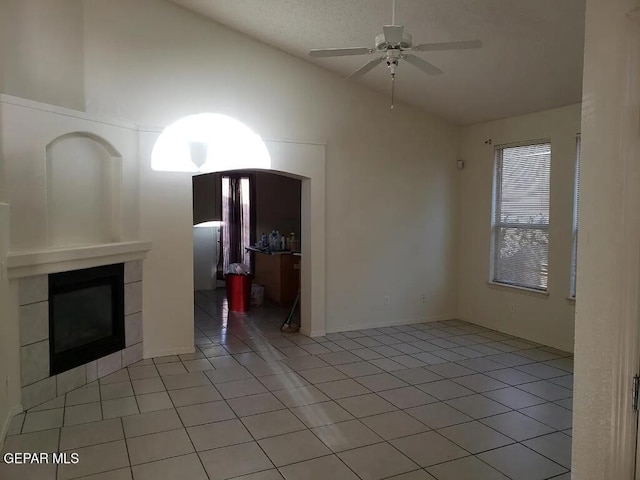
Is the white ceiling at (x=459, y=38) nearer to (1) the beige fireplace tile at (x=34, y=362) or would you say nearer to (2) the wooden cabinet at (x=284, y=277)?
(2) the wooden cabinet at (x=284, y=277)

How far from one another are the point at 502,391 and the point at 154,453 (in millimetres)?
2786

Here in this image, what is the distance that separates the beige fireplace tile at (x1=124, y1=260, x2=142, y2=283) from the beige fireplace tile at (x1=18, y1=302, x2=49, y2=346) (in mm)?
890

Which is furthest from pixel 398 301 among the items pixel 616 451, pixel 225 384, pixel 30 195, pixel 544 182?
pixel 616 451

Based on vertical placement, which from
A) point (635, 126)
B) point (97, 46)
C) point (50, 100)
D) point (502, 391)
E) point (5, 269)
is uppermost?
point (97, 46)

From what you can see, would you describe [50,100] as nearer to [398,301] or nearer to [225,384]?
[225,384]

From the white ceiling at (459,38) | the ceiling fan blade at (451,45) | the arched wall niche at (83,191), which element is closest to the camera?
the ceiling fan blade at (451,45)

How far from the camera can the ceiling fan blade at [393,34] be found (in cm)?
280

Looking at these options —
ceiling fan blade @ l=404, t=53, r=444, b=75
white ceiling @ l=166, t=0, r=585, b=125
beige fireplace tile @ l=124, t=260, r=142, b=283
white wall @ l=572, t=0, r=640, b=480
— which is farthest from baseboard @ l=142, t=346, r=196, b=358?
white wall @ l=572, t=0, r=640, b=480

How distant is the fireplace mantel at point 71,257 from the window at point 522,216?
414 cm

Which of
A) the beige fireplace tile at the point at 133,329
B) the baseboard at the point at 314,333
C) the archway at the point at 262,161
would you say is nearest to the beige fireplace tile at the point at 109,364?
the beige fireplace tile at the point at 133,329

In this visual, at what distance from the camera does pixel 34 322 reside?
3715 millimetres

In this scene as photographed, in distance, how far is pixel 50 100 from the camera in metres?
4.12

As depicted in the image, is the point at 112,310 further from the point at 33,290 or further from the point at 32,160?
the point at 32,160

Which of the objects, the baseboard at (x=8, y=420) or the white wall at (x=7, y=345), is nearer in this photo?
the baseboard at (x=8, y=420)
